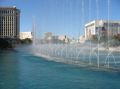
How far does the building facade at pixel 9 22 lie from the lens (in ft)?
318

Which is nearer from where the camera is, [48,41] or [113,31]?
[48,41]

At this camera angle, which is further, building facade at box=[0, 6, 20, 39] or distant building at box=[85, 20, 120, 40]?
distant building at box=[85, 20, 120, 40]

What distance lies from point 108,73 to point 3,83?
6278 millimetres

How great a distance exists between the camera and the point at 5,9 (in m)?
96.9

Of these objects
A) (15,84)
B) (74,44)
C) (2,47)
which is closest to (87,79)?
(15,84)

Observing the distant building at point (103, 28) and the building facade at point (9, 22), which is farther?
the distant building at point (103, 28)

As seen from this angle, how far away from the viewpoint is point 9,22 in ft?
323

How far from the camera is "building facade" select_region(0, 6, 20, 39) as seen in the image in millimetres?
96938

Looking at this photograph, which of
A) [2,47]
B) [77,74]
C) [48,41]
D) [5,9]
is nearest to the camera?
[77,74]

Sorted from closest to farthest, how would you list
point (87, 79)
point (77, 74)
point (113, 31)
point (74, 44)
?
point (87, 79), point (77, 74), point (74, 44), point (113, 31)

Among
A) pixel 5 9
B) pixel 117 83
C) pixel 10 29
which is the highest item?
pixel 5 9

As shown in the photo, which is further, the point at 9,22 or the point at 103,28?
the point at 103,28

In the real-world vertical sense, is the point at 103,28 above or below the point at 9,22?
below

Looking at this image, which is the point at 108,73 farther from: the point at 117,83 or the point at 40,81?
the point at 40,81
